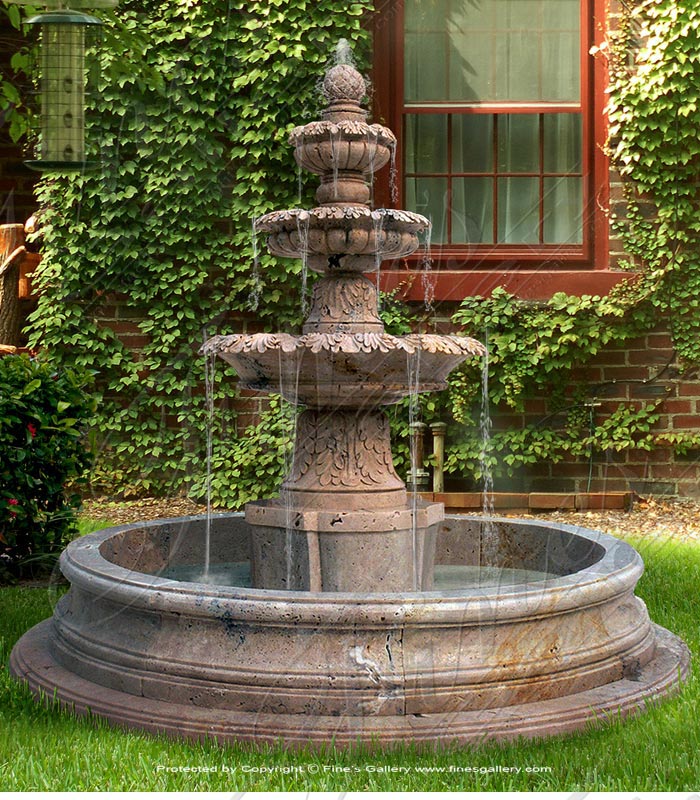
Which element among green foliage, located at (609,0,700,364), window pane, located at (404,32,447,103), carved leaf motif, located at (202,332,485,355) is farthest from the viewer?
window pane, located at (404,32,447,103)

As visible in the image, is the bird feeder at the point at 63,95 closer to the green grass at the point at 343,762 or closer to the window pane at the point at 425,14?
the green grass at the point at 343,762

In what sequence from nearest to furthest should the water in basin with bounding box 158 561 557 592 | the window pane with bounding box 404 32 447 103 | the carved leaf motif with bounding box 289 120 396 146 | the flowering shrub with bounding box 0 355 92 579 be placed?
the carved leaf motif with bounding box 289 120 396 146, the water in basin with bounding box 158 561 557 592, the flowering shrub with bounding box 0 355 92 579, the window pane with bounding box 404 32 447 103

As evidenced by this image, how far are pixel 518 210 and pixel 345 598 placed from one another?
630 cm

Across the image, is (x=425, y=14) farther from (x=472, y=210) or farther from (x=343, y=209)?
(x=343, y=209)

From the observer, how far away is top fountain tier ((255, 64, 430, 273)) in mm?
4250

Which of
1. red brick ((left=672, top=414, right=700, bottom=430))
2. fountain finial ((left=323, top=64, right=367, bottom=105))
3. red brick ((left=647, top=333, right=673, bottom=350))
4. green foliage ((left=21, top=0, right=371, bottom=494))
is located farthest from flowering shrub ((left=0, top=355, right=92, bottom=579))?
red brick ((left=672, top=414, right=700, bottom=430))

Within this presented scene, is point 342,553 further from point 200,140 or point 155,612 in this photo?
point 200,140

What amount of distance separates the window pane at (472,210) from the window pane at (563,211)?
19.3 inches

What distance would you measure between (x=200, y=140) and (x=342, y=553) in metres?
5.33

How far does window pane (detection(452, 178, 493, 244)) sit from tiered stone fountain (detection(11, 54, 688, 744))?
4240 mm

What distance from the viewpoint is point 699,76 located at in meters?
8.24

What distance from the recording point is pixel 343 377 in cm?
407

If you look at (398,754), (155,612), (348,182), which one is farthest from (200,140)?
(398,754)

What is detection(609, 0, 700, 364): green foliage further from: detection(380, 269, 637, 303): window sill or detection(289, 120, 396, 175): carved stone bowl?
detection(289, 120, 396, 175): carved stone bowl
